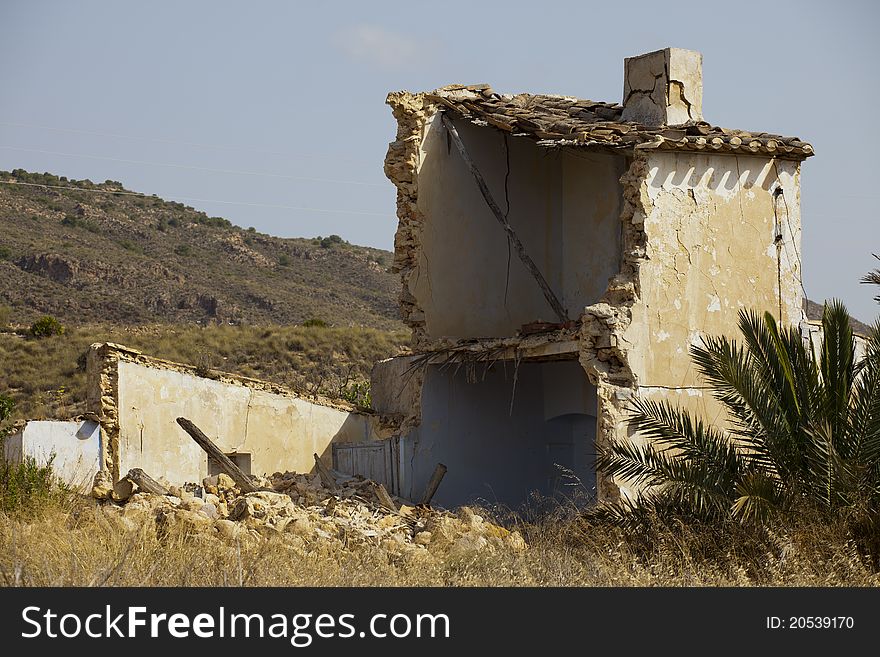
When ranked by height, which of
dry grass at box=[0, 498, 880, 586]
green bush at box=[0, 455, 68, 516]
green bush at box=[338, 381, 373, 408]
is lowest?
dry grass at box=[0, 498, 880, 586]

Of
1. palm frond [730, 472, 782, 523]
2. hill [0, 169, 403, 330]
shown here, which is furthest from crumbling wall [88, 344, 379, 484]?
hill [0, 169, 403, 330]

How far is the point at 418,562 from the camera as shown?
42.6 feet

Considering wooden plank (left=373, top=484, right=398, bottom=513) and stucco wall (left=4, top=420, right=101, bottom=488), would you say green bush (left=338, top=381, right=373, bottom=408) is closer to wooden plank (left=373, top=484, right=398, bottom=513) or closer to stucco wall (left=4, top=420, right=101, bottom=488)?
wooden plank (left=373, top=484, right=398, bottom=513)

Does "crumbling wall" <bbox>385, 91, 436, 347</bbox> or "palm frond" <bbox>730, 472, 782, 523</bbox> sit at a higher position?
"crumbling wall" <bbox>385, 91, 436, 347</bbox>

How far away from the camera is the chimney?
1792 cm

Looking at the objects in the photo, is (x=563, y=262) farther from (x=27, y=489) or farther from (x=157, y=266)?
(x=157, y=266)

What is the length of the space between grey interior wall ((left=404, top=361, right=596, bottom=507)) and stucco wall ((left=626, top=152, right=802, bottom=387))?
3570 millimetres

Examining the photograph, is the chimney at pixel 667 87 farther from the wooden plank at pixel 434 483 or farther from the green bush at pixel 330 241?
the green bush at pixel 330 241

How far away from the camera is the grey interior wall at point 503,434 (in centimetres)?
1884

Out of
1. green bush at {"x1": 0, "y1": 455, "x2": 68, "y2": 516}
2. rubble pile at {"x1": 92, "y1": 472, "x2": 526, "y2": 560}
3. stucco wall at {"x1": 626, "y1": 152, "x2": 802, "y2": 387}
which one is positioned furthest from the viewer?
stucco wall at {"x1": 626, "y1": 152, "x2": 802, "y2": 387}

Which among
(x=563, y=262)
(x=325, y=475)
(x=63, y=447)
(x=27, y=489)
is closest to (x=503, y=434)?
(x=563, y=262)

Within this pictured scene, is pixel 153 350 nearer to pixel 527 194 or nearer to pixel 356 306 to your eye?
pixel 356 306

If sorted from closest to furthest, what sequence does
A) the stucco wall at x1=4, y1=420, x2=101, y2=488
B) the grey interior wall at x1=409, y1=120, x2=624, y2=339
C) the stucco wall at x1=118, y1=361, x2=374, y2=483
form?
the stucco wall at x1=4, y1=420, x2=101, y2=488 < the stucco wall at x1=118, y1=361, x2=374, y2=483 < the grey interior wall at x1=409, y1=120, x2=624, y2=339

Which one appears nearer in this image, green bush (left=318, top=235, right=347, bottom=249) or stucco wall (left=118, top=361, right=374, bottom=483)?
stucco wall (left=118, top=361, right=374, bottom=483)
